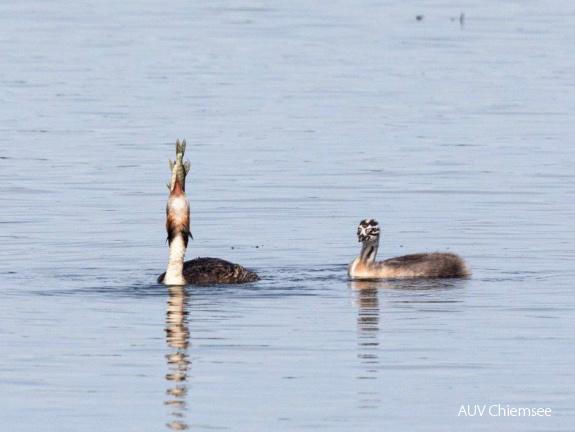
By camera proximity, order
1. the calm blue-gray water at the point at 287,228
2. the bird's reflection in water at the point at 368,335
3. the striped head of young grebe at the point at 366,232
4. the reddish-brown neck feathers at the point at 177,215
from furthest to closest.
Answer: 1. the striped head of young grebe at the point at 366,232
2. the reddish-brown neck feathers at the point at 177,215
3. the calm blue-gray water at the point at 287,228
4. the bird's reflection in water at the point at 368,335

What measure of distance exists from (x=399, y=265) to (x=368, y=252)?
1.27ft

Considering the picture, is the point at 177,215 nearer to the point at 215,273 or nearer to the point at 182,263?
the point at 182,263

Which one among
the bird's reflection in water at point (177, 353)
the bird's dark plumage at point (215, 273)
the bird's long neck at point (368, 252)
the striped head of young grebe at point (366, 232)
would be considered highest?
the striped head of young grebe at point (366, 232)

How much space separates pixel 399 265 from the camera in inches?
800

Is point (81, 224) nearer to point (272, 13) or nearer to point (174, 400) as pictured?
point (174, 400)

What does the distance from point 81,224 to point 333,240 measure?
3487mm

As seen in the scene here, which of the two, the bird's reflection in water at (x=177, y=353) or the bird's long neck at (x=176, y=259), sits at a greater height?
the bird's long neck at (x=176, y=259)

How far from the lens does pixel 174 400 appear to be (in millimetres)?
13977

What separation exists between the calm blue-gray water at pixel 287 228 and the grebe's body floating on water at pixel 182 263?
7.3 inches

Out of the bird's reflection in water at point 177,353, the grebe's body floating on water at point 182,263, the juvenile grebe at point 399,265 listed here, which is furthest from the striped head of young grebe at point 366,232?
the bird's reflection in water at point 177,353

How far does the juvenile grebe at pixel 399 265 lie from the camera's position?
2008 cm

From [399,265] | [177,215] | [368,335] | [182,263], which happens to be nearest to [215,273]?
[182,263]

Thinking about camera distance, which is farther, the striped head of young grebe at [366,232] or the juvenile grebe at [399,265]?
the striped head of young grebe at [366,232]

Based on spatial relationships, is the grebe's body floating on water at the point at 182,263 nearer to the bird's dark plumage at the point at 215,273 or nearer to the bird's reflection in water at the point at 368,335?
the bird's dark plumage at the point at 215,273
